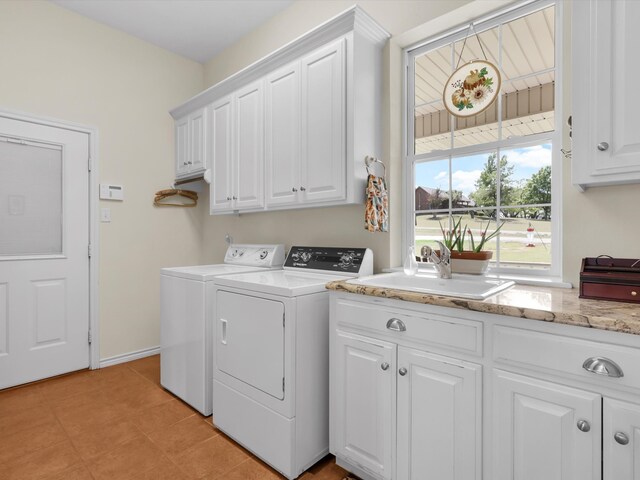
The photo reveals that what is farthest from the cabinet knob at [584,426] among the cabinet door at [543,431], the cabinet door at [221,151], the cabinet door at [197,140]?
the cabinet door at [197,140]

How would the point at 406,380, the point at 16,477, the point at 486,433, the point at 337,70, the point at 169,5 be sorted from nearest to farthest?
the point at 486,433
the point at 406,380
the point at 16,477
the point at 337,70
the point at 169,5

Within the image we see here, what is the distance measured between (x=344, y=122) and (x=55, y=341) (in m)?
2.89

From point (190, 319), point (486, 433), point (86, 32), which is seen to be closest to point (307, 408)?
point (486, 433)

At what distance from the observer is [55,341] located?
2840 millimetres

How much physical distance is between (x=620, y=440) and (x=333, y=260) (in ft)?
5.12

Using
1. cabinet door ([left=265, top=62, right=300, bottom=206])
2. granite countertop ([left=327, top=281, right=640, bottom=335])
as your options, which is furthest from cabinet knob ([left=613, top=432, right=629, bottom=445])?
cabinet door ([left=265, top=62, right=300, bottom=206])

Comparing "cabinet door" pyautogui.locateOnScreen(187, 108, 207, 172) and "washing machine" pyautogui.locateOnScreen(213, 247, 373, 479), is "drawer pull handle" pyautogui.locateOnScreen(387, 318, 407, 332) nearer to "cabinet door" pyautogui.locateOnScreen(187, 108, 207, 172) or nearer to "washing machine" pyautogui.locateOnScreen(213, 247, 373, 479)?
"washing machine" pyautogui.locateOnScreen(213, 247, 373, 479)

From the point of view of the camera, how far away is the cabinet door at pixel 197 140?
316 centimetres

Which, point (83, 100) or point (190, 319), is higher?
point (83, 100)

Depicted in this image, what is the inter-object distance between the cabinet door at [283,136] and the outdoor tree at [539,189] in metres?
1.36

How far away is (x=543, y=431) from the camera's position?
1118 mm

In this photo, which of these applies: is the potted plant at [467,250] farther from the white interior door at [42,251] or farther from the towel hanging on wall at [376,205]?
the white interior door at [42,251]

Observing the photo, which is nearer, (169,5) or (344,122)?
(344,122)

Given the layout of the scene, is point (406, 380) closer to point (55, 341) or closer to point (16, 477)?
point (16, 477)
